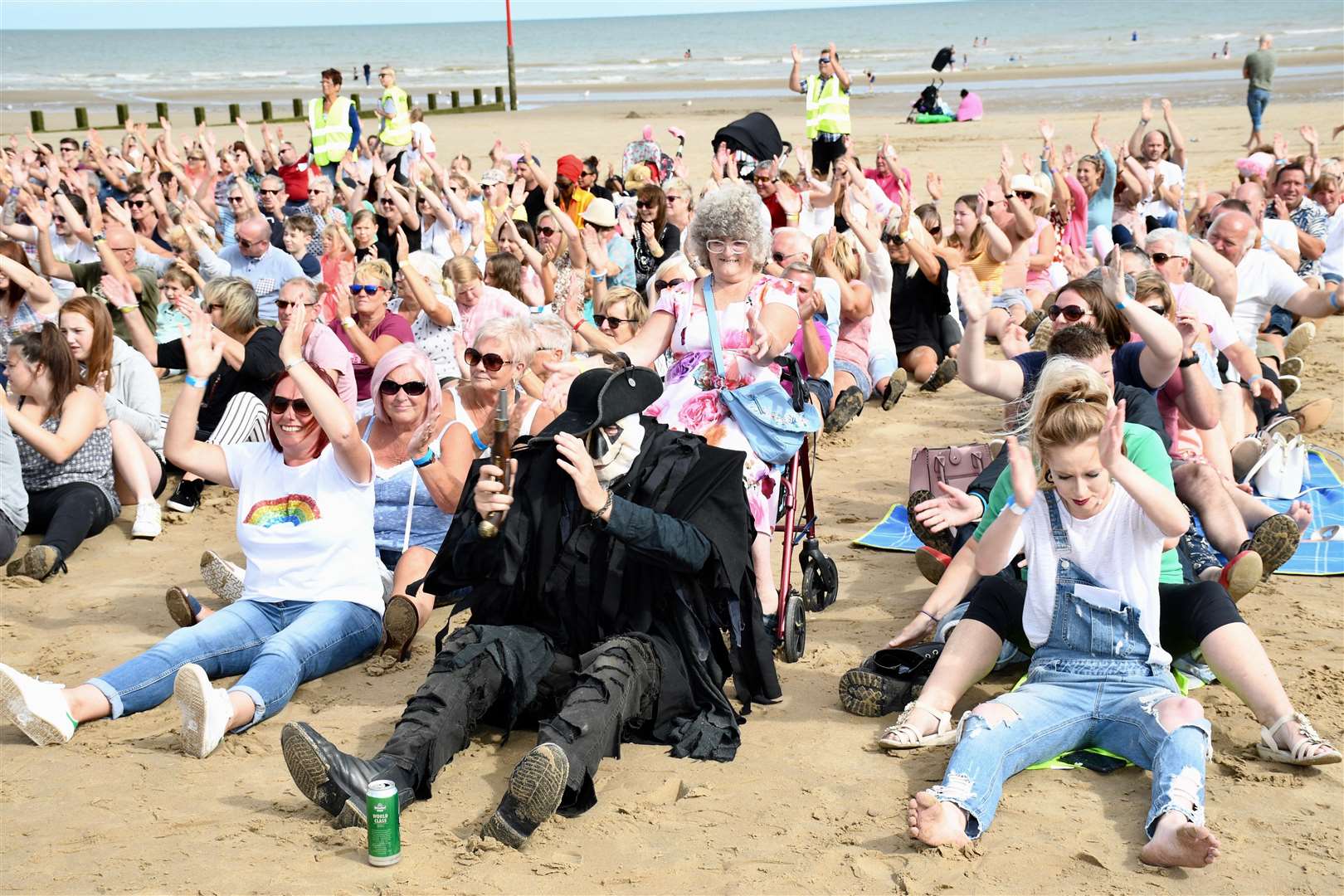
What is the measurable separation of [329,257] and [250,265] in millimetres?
630

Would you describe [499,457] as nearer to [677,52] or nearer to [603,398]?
[603,398]

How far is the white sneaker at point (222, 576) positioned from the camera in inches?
243

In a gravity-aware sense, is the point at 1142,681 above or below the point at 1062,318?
below

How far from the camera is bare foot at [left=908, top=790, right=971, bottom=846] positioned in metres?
3.95

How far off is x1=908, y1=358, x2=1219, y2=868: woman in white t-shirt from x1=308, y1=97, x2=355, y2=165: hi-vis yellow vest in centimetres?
1265

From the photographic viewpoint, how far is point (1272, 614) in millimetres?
5859

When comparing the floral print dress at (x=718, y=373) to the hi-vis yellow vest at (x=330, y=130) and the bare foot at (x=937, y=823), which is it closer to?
the bare foot at (x=937, y=823)

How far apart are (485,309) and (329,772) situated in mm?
4916

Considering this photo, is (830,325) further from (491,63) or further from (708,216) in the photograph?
(491,63)

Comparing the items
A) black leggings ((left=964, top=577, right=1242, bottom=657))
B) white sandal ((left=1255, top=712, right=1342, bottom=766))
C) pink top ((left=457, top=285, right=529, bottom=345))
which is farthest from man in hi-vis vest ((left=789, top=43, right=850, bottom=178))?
white sandal ((left=1255, top=712, right=1342, bottom=766))

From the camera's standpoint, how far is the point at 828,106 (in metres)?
16.2

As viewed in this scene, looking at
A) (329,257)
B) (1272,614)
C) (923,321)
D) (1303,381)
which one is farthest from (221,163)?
(1272,614)

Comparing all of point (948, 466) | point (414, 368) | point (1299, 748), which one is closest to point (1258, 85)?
point (948, 466)

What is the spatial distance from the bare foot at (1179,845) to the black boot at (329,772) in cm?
220
